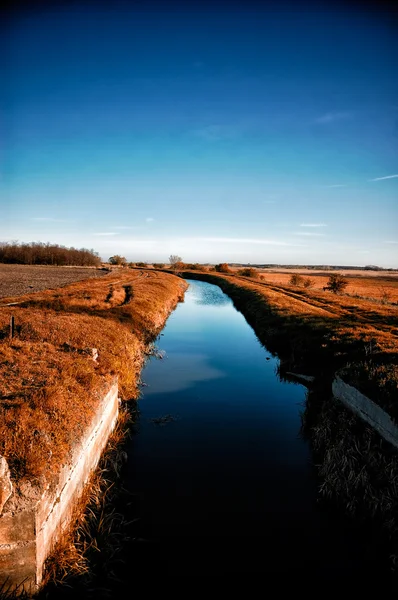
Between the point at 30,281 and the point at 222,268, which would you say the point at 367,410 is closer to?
the point at 30,281

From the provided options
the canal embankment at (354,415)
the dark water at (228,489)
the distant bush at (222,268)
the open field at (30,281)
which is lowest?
the dark water at (228,489)

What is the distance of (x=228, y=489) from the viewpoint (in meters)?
8.51

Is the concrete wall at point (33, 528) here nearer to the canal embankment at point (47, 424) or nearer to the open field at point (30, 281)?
the canal embankment at point (47, 424)

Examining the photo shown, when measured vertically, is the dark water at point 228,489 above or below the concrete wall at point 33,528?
below

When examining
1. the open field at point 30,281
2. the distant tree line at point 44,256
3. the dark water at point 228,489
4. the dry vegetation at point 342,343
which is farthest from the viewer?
the distant tree line at point 44,256

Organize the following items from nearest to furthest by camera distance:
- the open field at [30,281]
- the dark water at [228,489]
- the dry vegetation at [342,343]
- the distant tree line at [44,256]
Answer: the dark water at [228,489] → the dry vegetation at [342,343] → the open field at [30,281] → the distant tree line at [44,256]

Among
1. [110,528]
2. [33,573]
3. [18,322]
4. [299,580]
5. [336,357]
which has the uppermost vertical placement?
[18,322]

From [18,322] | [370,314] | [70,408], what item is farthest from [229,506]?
[370,314]

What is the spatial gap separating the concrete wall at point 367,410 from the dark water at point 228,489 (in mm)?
1990

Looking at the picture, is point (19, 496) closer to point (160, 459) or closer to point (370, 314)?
point (160, 459)

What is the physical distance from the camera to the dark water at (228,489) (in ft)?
21.7

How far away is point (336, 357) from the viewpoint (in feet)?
49.5

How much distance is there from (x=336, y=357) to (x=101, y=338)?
10.3 metres

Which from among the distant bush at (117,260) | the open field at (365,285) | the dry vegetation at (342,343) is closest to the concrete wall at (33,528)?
the dry vegetation at (342,343)
